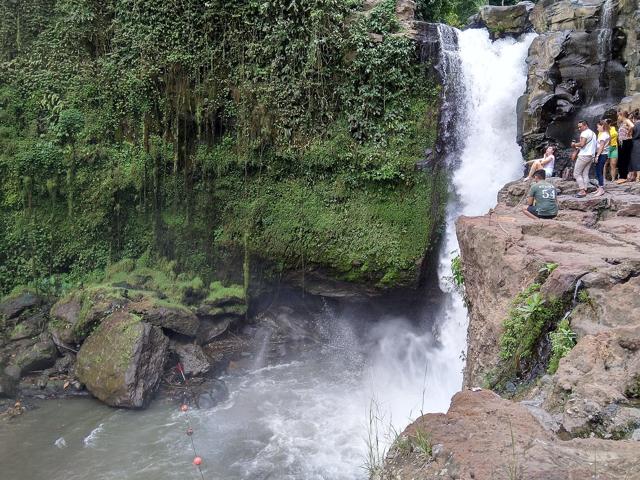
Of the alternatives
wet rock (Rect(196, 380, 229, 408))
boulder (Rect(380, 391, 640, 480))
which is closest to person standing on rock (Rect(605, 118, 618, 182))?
boulder (Rect(380, 391, 640, 480))

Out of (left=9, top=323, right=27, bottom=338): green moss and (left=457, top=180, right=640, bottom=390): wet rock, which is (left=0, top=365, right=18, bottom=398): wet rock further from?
(left=457, top=180, right=640, bottom=390): wet rock

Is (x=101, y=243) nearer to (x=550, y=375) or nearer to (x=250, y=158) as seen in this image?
(x=250, y=158)

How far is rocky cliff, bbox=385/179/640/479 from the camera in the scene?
2.72 meters

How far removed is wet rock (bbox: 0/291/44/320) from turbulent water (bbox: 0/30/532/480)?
318cm

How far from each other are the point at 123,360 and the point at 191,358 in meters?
1.53

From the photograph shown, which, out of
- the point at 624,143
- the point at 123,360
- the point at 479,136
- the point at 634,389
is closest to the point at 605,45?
the point at 479,136

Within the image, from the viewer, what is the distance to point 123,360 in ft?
33.3

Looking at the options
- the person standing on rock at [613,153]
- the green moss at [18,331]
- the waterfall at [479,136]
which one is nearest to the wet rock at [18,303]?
the green moss at [18,331]

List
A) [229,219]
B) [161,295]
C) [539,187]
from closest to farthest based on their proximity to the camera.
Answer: [539,187]
[161,295]
[229,219]

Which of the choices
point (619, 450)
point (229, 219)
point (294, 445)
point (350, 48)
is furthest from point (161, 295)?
point (619, 450)

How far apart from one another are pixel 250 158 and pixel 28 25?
7.32 m

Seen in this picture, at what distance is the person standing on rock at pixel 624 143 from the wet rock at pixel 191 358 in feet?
30.6

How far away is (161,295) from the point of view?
11.9 metres

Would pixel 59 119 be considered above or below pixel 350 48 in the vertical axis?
below
